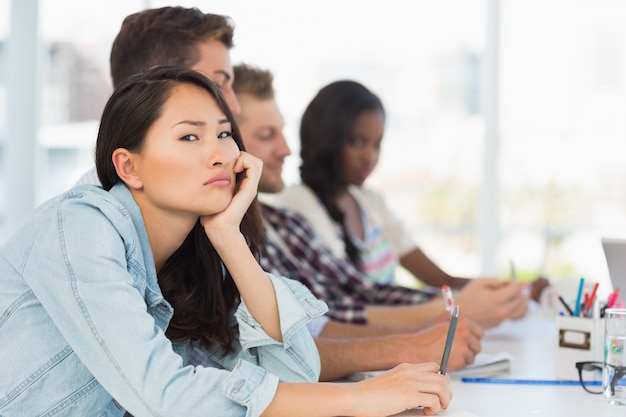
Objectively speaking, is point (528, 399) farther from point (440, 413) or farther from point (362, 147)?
point (362, 147)

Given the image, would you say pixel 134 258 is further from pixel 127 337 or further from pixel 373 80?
pixel 373 80

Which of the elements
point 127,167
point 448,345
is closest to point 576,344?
point 448,345

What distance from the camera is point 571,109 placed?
4930 mm

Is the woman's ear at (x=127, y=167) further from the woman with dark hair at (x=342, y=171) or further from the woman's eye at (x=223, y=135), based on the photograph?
the woman with dark hair at (x=342, y=171)

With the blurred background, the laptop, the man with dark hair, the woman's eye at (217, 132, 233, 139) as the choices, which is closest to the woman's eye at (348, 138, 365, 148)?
the man with dark hair

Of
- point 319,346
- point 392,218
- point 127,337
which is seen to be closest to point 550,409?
point 319,346

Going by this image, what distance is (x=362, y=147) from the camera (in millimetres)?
3033

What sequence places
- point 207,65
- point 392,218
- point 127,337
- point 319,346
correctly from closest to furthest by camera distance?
point 127,337, point 319,346, point 207,65, point 392,218

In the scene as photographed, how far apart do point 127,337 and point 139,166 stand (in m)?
0.33

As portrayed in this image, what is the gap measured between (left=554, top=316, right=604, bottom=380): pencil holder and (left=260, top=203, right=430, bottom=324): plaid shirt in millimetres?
740

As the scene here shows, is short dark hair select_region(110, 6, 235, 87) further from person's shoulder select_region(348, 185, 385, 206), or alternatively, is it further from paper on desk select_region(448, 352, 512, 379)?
person's shoulder select_region(348, 185, 385, 206)

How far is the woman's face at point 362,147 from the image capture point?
302 centimetres

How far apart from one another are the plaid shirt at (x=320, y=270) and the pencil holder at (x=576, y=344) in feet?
2.43

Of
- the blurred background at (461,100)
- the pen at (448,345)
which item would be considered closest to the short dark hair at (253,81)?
the pen at (448,345)
